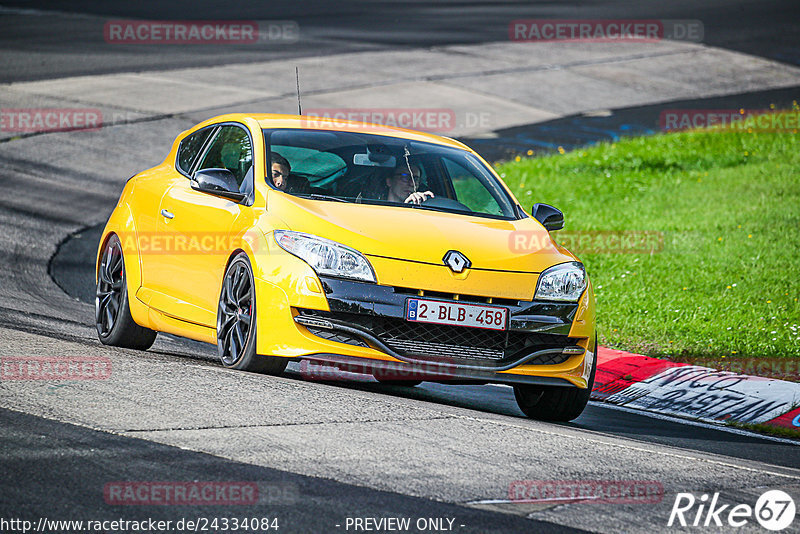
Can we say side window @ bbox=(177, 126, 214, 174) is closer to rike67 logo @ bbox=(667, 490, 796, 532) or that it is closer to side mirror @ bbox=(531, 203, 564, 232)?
side mirror @ bbox=(531, 203, 564, 232)

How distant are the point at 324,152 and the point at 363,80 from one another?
17.8m

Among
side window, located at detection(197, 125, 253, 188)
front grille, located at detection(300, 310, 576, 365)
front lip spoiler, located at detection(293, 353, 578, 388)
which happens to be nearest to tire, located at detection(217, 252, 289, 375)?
front lip spoiler, located at detection(293, 353, 578, 388)

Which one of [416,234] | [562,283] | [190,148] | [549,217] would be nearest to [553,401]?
[562,283]

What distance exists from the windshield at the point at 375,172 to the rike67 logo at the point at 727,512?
3.12 m

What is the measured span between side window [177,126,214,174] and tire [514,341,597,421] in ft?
9.37

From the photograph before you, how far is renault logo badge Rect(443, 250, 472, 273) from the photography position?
23.3 ft

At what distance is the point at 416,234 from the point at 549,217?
1.38m

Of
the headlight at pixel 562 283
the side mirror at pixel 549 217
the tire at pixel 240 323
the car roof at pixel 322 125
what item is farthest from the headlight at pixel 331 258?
the side mirror at pixel 549 217

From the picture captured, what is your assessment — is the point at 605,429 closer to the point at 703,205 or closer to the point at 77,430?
the point at 77,430

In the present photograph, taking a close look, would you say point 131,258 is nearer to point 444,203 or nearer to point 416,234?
point 444,203

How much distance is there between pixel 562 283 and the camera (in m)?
7.44

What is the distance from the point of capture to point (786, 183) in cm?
1814

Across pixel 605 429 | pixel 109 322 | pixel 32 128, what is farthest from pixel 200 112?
pixel 605 429

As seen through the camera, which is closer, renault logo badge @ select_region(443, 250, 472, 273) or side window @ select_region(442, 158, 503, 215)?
renault logo badge @ select_region(443, 250, 472, 273)
